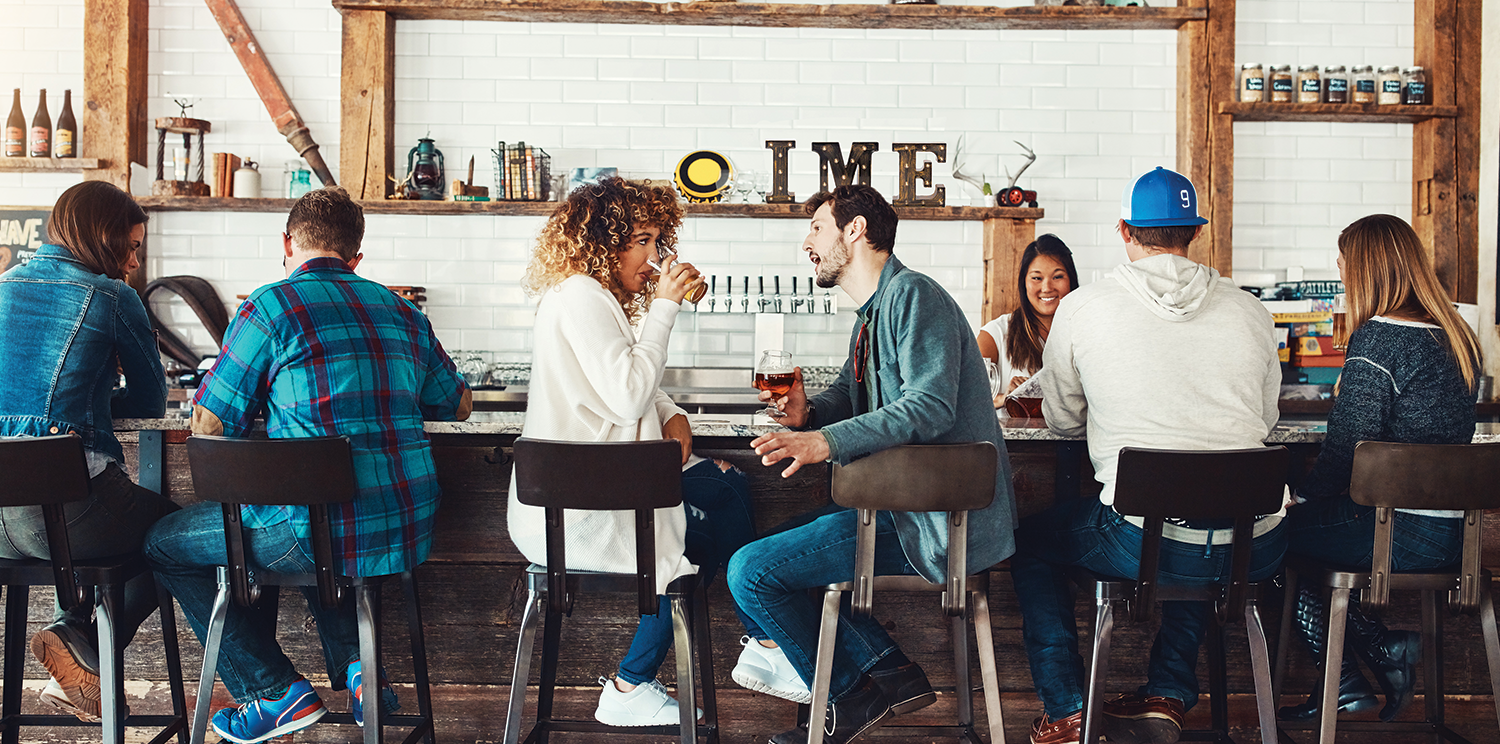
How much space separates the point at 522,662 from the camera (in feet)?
6.50

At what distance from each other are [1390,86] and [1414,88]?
4.9 inches

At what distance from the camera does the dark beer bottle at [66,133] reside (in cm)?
471

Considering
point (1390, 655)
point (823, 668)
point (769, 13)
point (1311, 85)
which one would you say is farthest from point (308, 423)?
point (1311, 85)

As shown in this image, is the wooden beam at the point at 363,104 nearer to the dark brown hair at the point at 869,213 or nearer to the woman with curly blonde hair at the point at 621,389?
the woman with curly blonde hair at the point at 621,389

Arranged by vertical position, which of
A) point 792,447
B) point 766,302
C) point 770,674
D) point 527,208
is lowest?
point 770,674

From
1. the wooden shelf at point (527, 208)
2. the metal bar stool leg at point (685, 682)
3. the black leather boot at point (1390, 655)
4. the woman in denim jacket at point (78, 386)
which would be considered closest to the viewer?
the metal bar stool leg at point (685, 682)

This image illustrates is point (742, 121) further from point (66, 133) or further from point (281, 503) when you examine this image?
point (281, 503)

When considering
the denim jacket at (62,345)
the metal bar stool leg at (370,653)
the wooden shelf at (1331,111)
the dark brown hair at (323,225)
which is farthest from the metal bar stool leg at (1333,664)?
the wooden shelf at (1331,111)

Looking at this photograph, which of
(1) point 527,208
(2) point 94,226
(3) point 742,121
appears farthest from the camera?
(3) point 742,121

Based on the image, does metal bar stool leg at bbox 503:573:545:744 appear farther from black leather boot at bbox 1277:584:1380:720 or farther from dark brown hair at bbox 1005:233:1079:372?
dark brown hair at bbox 1005:233:1079:372

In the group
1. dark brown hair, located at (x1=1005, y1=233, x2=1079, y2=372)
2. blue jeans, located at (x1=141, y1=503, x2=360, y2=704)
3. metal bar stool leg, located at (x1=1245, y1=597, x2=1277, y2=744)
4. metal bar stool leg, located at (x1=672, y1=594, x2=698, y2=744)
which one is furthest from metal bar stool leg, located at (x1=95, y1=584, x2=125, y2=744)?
dark brown hair, located at (x1=1005, y1=233, x2=1079, y2=372)

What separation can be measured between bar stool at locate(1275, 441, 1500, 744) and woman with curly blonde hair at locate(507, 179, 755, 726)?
4.10 feet

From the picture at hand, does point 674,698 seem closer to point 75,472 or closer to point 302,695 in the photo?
point 302,695

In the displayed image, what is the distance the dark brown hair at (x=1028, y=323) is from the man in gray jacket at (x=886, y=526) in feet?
6.26
